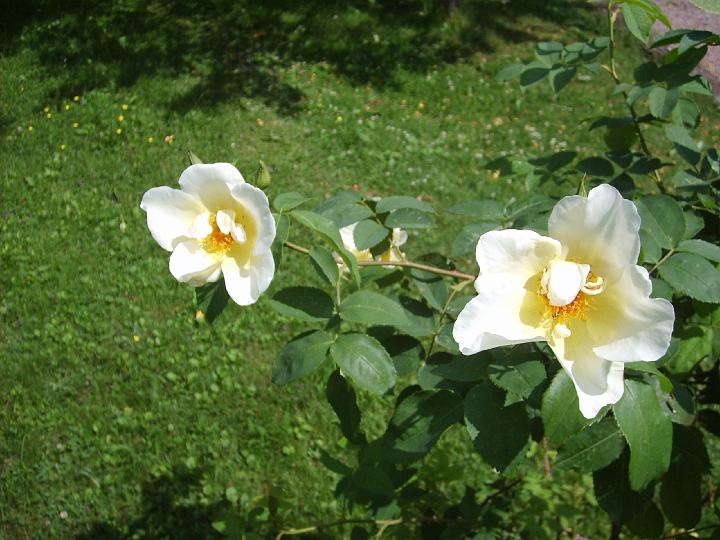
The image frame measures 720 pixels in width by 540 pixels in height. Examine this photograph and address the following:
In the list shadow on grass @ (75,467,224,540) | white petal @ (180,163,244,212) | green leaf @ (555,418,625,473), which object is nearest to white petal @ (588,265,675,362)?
green leaf @ (555,418,625,473)

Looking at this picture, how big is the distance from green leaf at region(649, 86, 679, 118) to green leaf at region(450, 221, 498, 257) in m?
0.59

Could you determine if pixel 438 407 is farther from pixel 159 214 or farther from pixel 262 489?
pixel 262 489

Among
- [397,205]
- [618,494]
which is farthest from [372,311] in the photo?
[618,494]

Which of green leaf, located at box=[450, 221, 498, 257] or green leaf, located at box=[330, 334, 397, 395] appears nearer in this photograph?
green leaf, located at box=[330, 334, 397, 395]

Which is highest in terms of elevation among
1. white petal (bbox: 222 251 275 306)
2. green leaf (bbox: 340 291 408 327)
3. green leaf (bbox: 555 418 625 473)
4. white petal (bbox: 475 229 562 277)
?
white petal (bbox: 475 229 562 277)

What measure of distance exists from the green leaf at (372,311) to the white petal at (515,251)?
300 millimetres

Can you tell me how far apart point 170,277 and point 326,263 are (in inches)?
105

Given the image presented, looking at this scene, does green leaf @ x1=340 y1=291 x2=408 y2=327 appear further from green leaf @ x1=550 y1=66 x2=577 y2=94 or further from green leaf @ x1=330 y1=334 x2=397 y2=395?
green leaf @ x1=550 y1=66 x2=577 y2=94

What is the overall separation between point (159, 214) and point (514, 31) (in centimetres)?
542

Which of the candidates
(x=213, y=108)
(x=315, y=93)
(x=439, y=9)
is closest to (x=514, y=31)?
(x=439, y=9)

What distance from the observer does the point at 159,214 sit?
115 centimetres

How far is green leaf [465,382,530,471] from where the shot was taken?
3.43 ft

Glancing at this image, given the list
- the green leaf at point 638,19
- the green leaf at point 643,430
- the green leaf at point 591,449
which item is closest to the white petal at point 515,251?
the green leaf at point 643,430

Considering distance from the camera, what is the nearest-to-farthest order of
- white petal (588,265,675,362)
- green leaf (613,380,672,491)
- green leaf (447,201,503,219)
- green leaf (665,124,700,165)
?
white petal (588,265,675,362) → green leaf (613,380,672,491) → green leaf (447,201,503,219) → green leaf (665,124,700,165)
